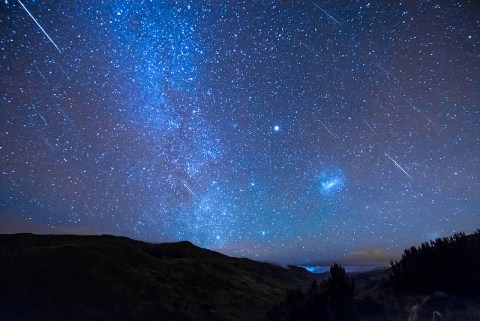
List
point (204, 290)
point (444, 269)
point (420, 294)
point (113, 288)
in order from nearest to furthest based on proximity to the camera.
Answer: point (420, 294), point (444, 269), point (113, 288), point (204, 290)

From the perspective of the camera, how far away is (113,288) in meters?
20.7

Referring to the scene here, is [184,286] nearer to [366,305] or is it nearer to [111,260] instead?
[111,260]

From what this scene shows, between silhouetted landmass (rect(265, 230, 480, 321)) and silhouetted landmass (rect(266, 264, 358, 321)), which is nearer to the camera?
silhouetted landmass (rect(265, 230, 480, 321))

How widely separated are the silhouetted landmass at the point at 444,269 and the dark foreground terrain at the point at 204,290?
0.11 ft

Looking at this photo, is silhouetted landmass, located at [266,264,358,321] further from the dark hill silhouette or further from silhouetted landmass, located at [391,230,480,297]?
the dark hill silhouette

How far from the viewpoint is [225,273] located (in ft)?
109

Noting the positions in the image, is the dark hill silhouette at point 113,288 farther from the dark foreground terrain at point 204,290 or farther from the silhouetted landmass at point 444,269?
the silhouetted landmass at point 444,269

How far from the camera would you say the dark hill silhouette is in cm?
1723

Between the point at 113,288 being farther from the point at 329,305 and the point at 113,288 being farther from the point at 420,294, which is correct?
the point at 420,294

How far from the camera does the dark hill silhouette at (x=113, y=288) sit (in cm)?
1723

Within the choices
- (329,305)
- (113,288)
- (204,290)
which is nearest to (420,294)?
(329,305)

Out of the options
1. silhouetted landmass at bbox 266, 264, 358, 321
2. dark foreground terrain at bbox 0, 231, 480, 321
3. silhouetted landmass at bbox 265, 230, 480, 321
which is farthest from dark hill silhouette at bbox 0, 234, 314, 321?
silhouetted landmass at bbox 265, 230, 480, 321

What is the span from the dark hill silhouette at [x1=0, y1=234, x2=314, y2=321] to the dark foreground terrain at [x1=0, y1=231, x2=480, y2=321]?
6cm

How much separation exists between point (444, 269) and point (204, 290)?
17770 millimetres
